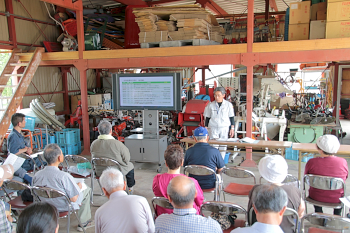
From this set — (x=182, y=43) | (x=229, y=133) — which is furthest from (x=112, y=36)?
(x=229, y=133)

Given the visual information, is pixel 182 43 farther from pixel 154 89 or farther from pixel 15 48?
pixel 15 48

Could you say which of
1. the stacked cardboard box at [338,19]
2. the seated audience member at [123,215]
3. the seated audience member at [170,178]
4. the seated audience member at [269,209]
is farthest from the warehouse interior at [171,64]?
the seated audience member at [269,209]

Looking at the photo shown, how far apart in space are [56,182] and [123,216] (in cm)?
127

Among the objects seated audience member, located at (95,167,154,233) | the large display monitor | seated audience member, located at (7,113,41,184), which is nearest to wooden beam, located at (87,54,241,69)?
the large display monitor

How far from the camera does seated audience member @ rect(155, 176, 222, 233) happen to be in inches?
75.3

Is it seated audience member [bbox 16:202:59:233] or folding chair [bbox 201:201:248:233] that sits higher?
seated audience member [bbox 16:202:59:233]

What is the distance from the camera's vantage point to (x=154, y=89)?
6.71 metres

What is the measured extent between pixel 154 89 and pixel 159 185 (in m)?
4.19

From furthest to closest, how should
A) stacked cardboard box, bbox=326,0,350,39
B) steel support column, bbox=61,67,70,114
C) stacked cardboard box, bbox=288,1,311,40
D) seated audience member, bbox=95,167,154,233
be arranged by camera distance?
steel support column, bbox=61,67,70,114, stacked cardboard box, bbox=288,1,311,40, stacked cardboard box, bbox=326,0,350,39, seated audience member, bbox=95,167,154,233

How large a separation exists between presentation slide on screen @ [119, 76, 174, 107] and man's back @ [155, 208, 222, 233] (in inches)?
188

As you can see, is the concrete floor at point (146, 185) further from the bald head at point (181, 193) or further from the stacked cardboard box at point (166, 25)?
A: the stacked cardboard box at point (166, 25)

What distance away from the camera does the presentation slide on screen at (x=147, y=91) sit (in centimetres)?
661

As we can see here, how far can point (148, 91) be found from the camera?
266 inches

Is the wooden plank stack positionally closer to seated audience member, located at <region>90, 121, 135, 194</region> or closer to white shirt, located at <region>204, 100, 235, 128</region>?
white shirt, located at <region>204, 100, 235, 128</region>
